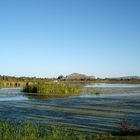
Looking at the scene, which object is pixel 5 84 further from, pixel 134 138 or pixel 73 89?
pixel 134 138

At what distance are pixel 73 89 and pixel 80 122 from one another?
3349 centimetres

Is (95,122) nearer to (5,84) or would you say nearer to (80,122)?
(80,122)

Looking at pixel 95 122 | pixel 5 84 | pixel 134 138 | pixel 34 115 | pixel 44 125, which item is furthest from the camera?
pixel 5 84

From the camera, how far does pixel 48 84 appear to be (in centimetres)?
5862

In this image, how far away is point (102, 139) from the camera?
16.2 m

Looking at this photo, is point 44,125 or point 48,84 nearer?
point 44,125

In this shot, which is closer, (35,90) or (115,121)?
(115,121)

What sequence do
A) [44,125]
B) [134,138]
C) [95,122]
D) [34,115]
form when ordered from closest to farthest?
[134,138] < [44,125] < [95,122] < [34,115]

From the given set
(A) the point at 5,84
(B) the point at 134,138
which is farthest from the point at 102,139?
(A) the point at 5,84

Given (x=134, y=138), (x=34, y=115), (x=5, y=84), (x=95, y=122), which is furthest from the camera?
(x=5, y=84)

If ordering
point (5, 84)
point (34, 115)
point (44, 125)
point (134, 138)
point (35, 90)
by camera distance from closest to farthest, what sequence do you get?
point (134, 138)
point (44, 125)
point (34, 115)
point (35, 90)
point (5, 84)

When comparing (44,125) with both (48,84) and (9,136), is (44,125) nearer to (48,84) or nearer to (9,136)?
(9,136)

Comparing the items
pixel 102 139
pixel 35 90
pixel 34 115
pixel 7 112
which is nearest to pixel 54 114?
pixel 34 115

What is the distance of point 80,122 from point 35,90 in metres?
33.4
